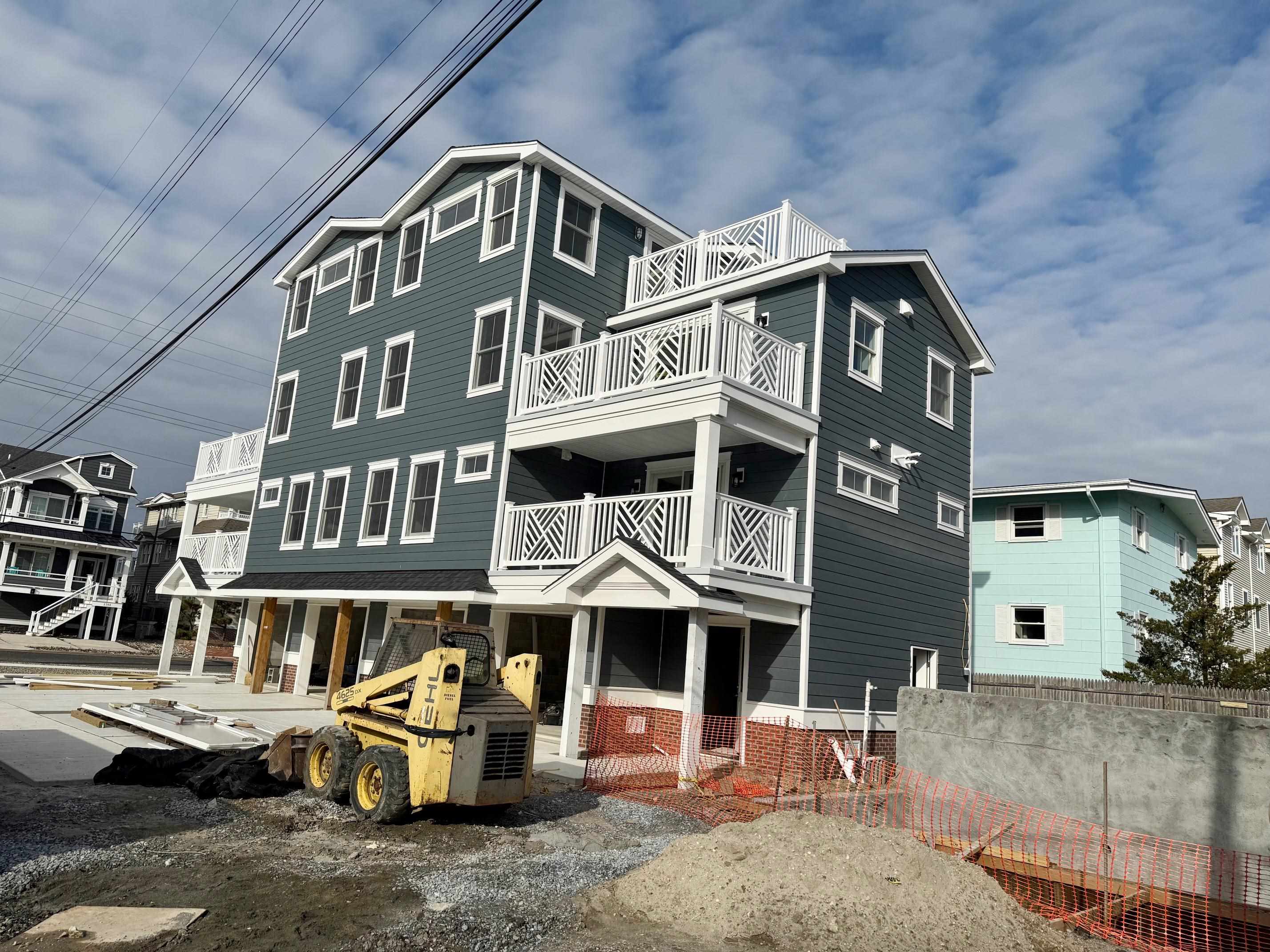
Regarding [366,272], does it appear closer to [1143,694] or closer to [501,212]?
[501,212]

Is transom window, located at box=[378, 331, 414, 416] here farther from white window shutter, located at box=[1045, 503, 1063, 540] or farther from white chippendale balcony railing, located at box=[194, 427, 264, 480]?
white window shutter, located at box=[1045, 503, 1063, 540]

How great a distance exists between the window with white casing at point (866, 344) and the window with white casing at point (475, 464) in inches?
283

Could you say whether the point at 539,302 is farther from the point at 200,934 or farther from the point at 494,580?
the point at 200,934

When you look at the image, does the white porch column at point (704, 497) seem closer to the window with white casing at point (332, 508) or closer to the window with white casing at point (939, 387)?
the window with white casing at point (939, 387)

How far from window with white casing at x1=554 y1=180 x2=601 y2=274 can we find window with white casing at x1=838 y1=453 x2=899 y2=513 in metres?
7.01

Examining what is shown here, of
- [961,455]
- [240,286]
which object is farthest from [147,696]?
[961,455]

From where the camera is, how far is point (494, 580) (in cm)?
1694

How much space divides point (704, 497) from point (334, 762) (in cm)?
648

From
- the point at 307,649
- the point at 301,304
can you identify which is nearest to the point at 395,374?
the point at 301,304

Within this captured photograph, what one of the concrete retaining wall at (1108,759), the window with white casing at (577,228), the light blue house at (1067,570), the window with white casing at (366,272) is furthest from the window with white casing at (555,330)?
the light blue house at (1067,570)

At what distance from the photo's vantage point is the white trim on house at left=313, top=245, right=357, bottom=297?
2462 cm

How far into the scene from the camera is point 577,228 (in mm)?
19797

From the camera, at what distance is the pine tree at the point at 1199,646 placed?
19.6m

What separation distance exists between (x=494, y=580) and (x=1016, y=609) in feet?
51.5
